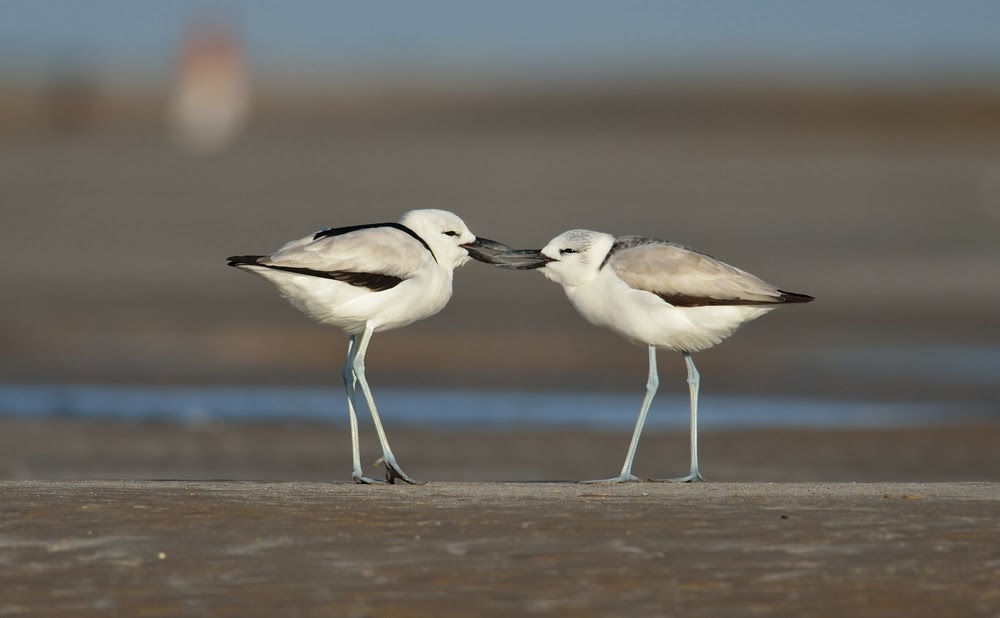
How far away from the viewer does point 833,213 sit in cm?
2781

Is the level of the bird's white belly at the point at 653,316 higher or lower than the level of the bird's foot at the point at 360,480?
higher

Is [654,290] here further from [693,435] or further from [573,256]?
[693,435]

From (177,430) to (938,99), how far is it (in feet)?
160

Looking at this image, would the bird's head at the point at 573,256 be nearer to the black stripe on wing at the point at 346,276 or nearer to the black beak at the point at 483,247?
the black beak at the point at 483,247

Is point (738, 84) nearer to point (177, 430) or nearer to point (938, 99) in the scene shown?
point (938, 99)

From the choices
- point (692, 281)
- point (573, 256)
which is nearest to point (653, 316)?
point (692, 281)

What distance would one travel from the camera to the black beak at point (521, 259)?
8.10 meters

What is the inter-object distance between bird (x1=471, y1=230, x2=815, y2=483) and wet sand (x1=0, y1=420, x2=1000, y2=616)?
83cm

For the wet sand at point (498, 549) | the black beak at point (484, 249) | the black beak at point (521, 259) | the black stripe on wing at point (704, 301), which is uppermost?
the black beak at point (484, 249)

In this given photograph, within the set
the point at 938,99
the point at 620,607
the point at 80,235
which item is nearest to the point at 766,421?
the point at 620,607

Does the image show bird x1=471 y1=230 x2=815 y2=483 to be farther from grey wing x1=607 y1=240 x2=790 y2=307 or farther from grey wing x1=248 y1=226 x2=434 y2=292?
grey wing x1=248 y1=226 x2=434 y2=292

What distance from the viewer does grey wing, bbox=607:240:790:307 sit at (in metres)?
7.84

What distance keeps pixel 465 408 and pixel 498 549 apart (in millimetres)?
7783

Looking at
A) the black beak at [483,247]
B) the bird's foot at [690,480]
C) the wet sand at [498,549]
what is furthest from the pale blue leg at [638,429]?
the black beak at [483,247]
